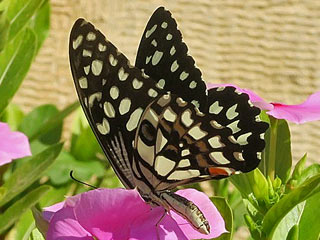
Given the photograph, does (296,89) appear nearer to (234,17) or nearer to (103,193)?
(234,17)

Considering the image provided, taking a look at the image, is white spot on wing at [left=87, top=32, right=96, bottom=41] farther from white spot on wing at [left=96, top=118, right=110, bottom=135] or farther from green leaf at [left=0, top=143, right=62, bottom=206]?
green leaf at [left=0, top=143, right=62, bottom=206]

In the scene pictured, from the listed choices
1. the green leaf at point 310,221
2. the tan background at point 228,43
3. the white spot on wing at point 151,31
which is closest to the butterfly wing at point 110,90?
the white spot on wing at point 151,31

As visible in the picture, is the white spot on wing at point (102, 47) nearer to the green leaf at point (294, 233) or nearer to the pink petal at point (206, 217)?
the pink petal at point (206, 217)

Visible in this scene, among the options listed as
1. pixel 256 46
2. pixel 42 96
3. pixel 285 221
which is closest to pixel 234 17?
pixel 256 46

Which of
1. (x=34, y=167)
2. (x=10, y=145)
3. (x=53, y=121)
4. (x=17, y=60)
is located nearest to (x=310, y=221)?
(x=10, y=145)

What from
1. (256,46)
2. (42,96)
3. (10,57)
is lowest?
(42,96)

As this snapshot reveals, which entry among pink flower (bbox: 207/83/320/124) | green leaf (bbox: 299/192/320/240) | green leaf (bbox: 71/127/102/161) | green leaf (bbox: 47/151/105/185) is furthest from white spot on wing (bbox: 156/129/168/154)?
green leaf (bbox: 71/127/102/161)
